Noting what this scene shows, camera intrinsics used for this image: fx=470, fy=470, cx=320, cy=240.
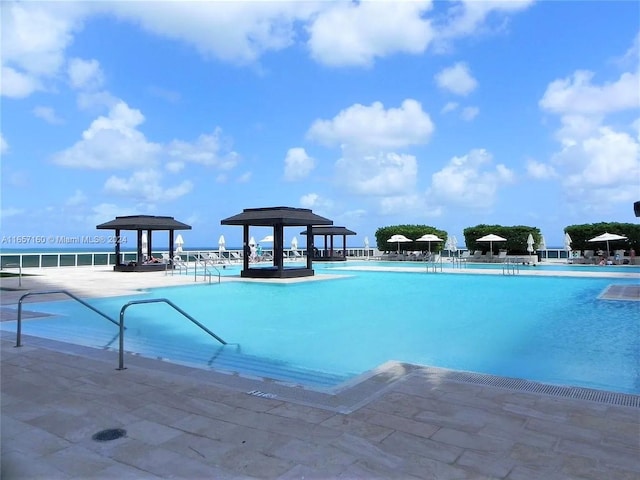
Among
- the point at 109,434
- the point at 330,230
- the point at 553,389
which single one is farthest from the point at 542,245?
the point at 109,434

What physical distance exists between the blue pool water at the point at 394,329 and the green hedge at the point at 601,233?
15452mm

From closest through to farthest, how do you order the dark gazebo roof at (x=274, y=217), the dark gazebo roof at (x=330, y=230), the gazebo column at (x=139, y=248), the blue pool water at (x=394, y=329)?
the blue pool water at (x=394, y=329) < the dark gazebo roof at (x=274, y=217) < the gazebo column at (x=139, y=248) < the dark gazebo roof at (x=330, y=230)

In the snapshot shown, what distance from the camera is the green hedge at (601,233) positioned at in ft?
87.2

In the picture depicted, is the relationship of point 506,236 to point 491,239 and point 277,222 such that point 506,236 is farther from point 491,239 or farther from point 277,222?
point 277,222

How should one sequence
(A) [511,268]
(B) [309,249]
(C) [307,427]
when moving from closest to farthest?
(C) [307,427], (B) [309,249], (A) [511,268]

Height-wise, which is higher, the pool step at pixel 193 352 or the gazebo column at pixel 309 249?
the gazebo column at pixel 309 249

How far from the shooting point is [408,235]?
34.5 m

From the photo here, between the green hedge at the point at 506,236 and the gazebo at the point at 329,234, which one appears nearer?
the green hedge at the point at 506,236

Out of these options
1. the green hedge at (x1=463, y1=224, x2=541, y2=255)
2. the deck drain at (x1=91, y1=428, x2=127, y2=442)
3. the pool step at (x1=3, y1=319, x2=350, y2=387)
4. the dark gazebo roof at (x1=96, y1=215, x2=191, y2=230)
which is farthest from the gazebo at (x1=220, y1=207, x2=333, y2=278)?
the green hedge at (x1=463, y1=224, x2=541, y2=255)

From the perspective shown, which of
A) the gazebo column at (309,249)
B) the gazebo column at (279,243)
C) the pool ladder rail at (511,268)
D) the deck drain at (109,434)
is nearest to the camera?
the deck drain at (109,434)

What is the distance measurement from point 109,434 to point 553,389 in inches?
151

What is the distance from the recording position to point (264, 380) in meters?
4.82

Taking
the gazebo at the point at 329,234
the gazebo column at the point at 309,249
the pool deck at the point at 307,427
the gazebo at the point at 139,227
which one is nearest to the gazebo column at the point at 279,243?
the gazebo column at the point at 309,249

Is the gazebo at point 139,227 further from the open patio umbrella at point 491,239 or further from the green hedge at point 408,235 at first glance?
the green hedge at point 408,235
